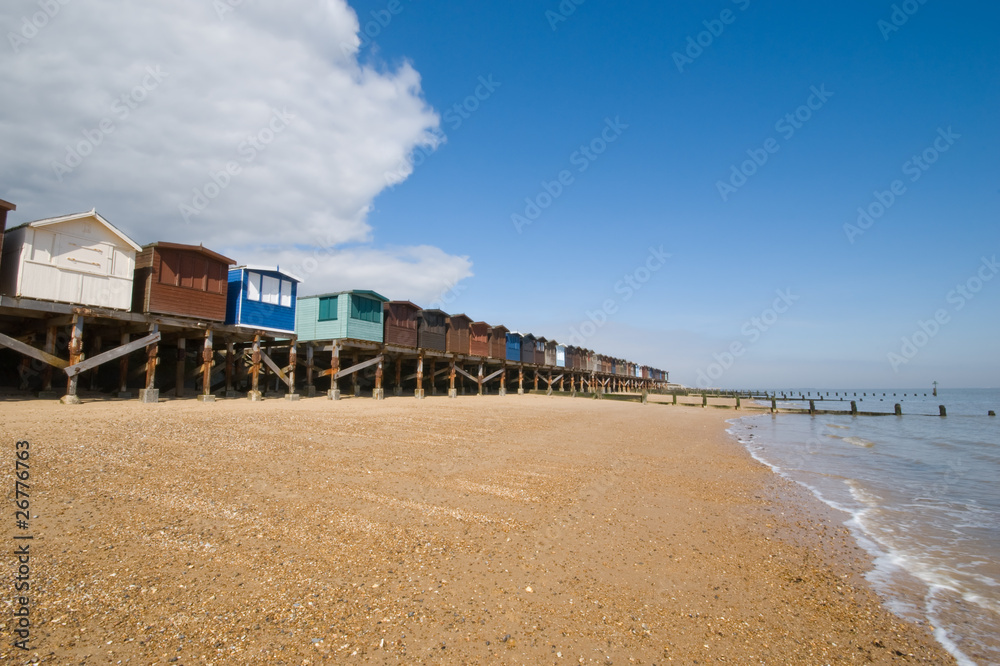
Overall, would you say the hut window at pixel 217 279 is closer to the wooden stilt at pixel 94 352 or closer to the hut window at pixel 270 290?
the hut window at pixel 270 290

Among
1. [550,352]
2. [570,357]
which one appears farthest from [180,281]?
[570,357]

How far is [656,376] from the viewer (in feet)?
410

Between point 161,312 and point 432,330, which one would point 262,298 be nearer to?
point 161,312

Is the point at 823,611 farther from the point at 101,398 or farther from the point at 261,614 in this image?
the point at 101,398

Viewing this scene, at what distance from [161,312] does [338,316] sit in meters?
8.79

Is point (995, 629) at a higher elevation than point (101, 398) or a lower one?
lower

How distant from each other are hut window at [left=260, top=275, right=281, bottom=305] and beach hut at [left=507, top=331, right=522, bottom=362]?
87.4ft

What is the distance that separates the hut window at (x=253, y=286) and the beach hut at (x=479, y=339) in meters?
19.6

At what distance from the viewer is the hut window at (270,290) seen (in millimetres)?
24078

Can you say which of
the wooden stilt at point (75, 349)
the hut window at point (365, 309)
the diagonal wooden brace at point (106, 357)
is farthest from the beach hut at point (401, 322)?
the wooden stilt at point (75, 349)

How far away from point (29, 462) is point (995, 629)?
1345 centimetres

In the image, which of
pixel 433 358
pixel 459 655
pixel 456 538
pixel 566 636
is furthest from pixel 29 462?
pixel 433 358

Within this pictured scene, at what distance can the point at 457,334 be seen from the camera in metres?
38.2

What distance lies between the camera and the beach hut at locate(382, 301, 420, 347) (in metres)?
30.2
